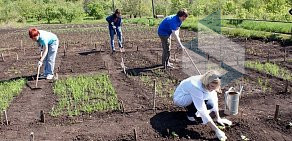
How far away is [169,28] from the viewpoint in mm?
7992

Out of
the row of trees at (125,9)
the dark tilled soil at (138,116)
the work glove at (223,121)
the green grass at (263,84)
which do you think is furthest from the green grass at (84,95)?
the row of trees at (125,9)

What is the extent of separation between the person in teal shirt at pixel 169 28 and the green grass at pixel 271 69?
219 centimetres

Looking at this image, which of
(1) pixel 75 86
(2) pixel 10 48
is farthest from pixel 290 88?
(2) pixel 10 48

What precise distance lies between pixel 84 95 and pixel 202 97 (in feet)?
9.78

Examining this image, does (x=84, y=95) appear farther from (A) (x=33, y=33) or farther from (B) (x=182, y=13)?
(B) (x=182, y=13)

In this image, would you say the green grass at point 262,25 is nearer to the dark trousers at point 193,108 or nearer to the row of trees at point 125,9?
the row of trees at point 125,9

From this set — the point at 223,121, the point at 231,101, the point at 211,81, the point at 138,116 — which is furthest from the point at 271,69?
the point at 211,81

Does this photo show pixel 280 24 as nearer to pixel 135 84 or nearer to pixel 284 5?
pixel 284 5

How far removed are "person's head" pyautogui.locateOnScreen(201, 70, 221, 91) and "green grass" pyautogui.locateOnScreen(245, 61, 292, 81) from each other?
150 inches

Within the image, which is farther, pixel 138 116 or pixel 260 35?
pixel 260 35

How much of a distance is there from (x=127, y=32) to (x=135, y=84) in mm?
10611

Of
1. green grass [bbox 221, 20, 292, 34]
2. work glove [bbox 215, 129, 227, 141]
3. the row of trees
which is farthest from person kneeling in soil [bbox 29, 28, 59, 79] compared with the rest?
the row of trees

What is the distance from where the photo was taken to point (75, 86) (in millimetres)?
7129

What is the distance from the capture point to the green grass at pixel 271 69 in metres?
7.48
